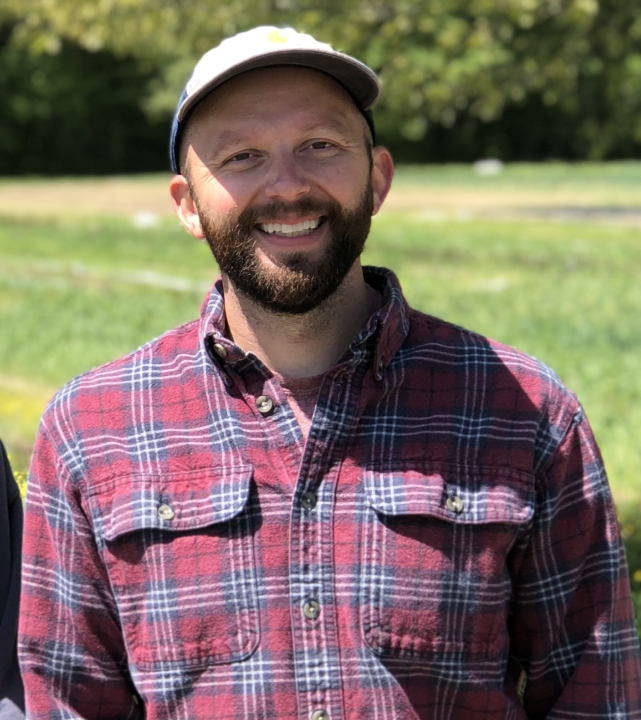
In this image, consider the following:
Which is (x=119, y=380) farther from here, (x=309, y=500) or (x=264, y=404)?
(x=309, y=500)

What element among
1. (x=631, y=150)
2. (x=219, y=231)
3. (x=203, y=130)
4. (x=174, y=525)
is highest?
(x=631, y=150)

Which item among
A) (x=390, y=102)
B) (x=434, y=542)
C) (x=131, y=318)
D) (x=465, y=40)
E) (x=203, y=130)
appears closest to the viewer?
(x=434, y=542)

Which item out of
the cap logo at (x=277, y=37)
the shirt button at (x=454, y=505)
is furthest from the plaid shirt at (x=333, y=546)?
the cap logo at (x=277, y=37)

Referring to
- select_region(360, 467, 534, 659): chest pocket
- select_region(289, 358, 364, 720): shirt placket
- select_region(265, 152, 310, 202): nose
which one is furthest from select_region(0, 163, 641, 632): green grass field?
select_region(265, 152, 310, 202): nose

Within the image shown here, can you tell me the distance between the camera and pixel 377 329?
2057mm

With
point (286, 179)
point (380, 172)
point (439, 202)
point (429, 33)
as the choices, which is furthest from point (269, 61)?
point (439, 202)

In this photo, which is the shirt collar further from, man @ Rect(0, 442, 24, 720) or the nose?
man @ Rect(0, 442, 24, 720)

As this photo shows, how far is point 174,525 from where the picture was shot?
1.97 m

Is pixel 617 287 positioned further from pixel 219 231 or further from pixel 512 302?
pixel 219 231

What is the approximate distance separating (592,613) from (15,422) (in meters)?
7.27

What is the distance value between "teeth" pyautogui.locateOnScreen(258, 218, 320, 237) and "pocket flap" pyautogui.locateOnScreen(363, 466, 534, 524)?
41cm

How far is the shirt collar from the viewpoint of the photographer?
204cm

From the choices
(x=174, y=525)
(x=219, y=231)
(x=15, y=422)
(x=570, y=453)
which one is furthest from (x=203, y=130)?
(x=15, y=422)

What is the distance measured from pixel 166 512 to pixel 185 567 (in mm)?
94
